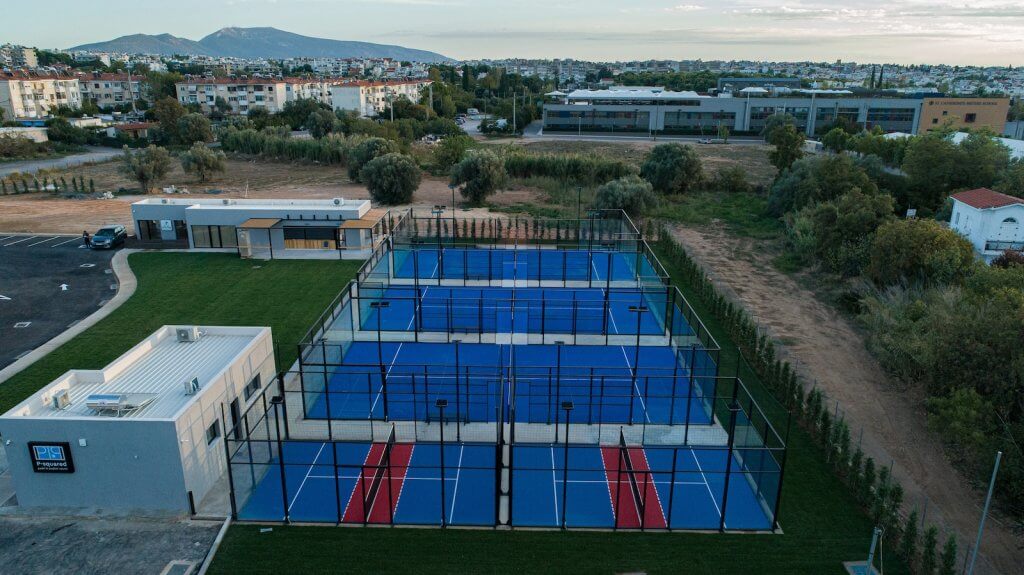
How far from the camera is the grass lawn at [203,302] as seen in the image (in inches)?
912

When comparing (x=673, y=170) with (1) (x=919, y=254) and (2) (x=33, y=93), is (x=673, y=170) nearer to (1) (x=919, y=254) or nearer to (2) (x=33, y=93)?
(1) (x=919, y=254)

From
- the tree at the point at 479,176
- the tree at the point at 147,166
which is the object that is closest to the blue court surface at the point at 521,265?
the tree at the point at 479,176

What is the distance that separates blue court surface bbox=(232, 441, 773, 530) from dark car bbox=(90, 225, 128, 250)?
87.2 ft

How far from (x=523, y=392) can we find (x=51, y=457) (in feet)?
39.8

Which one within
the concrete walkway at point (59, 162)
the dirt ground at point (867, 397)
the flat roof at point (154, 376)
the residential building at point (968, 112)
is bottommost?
the dirt ground at point (867, 397)

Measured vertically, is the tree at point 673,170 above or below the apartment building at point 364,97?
below

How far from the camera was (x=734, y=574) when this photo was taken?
13.3 metres

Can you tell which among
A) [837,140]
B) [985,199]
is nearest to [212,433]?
[985,199]

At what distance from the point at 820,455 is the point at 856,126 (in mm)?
81476

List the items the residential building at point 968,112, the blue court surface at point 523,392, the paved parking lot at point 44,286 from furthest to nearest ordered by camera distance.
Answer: the residential building at point 968,112, the paved parking lot at point 44,286, the blue court surface at point 523,392

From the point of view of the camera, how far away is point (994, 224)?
3195 cm

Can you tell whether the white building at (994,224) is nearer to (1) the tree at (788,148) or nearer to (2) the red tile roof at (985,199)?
(2) the red tile roof at (985,199)

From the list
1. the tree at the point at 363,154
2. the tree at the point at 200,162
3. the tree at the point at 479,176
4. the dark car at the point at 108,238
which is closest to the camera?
the dark car at the point at 108,238

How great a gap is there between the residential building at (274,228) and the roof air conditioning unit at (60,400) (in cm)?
2058
